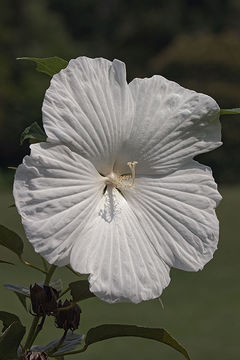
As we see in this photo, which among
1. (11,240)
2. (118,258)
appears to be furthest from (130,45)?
(118,258)

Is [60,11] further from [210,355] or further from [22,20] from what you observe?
[210,355]

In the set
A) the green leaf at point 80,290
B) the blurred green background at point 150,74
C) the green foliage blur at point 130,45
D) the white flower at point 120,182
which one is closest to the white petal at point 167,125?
the white flower at point 120,182

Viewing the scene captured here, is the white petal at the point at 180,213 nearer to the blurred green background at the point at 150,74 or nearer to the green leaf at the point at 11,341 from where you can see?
the green leaf at the point at 11,341

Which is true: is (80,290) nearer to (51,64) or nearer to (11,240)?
(11,240)

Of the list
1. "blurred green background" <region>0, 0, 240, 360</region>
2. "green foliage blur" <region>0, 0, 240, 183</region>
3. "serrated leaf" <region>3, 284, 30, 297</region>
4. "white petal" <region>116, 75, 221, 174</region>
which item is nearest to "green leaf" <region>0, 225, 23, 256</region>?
"serrated leaf" <region>3, 284, 30, 297</region>

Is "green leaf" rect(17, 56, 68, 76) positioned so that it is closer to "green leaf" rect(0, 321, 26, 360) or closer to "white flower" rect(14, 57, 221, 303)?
"white flower" rect(14, 57, 221, 303)

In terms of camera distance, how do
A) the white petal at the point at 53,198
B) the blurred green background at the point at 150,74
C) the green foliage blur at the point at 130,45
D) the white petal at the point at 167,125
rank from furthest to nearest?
the green foliage blur at the point at 130,45 < the blurred green background at the point at 150,74 < the white petal at the point at 167,125 < the white petal at the point at 53,198
